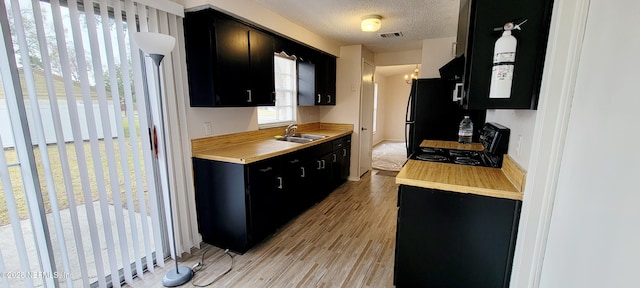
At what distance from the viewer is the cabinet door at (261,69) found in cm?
246

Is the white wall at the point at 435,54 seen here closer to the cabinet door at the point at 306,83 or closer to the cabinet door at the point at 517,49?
the cabinet door at the point at 306,83

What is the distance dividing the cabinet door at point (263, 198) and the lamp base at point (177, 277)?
514mm

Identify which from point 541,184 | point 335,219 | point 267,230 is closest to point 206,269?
point 267,230

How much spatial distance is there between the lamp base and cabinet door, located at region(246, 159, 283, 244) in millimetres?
514

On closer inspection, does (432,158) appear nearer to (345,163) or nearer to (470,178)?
(470,178)

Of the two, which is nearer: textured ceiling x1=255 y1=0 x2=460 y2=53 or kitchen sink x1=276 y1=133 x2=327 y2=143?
textured ceiling x1=255 y1=0 x2=460 y2=53

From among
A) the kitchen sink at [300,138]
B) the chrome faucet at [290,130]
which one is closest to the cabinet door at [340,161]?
the kitchen sink at [300,138]

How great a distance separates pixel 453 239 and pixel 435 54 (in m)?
Result: 3.03

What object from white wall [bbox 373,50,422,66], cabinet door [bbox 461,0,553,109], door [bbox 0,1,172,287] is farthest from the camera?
white wall [bbox 373,50,422,66]

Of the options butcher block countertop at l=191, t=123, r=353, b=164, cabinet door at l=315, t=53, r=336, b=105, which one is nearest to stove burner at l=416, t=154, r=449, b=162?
butcher block countertop at l=191, t=123, r=353, b=164

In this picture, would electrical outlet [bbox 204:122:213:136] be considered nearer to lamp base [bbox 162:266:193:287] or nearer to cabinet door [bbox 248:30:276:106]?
cabinet door [bbox 248:30:276:106]

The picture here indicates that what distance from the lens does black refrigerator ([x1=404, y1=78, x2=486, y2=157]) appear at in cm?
314

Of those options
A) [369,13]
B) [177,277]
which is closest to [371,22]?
[369,13]

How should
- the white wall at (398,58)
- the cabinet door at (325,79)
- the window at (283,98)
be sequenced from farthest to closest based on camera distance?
the white wall at (398,58), the cabinet door at (325,79), the window at (283,98)
